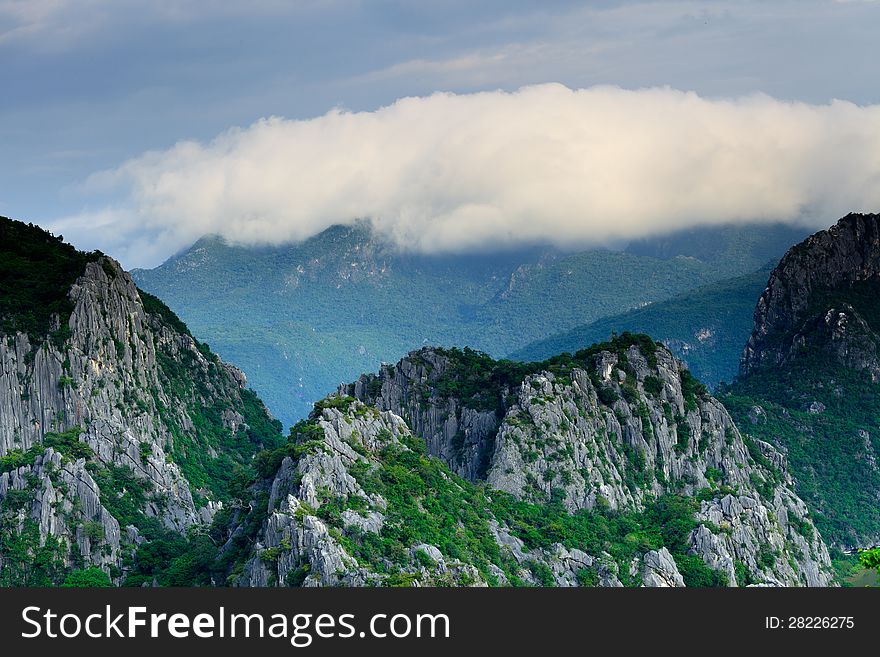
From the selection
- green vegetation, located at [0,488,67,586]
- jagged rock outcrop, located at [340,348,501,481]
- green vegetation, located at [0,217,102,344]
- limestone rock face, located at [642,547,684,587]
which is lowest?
limestone rock face, located at [642,547,684,587]

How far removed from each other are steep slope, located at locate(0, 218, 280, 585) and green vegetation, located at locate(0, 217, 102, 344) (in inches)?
5.5

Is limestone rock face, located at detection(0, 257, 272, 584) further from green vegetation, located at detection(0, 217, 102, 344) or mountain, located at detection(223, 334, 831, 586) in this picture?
mountain, located at detection(223, 334, 831, 586)

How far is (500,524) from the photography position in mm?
113062

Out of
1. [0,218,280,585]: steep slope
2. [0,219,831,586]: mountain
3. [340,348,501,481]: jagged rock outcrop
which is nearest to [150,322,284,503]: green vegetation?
[0,218,280,585]: steep slope

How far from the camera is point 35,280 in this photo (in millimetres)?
139125

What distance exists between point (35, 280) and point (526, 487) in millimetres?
50582

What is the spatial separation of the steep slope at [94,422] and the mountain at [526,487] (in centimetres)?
1584

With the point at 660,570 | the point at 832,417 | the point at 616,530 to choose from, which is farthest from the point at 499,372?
the point at 832,417

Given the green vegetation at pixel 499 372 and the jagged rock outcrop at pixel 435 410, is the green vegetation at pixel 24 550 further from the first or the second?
the green vegetation at pixel 499 372

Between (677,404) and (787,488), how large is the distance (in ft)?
62.5

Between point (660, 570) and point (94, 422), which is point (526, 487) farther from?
point (94, 422)

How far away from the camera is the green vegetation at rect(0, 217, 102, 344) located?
133500 mm

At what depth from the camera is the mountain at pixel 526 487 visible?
96750 mm

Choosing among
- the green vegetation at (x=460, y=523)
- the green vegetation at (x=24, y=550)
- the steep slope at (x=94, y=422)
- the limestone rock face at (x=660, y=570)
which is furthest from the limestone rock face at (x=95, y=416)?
the limestone rock face at (x=660, y=570)
